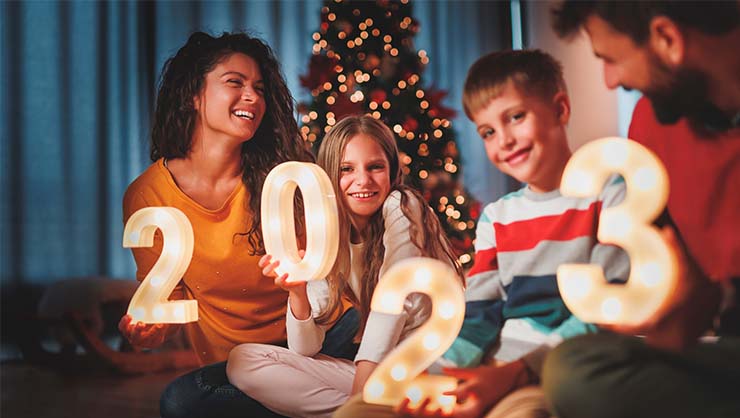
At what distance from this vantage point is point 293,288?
6.12 ft

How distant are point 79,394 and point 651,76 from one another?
8.48 feet

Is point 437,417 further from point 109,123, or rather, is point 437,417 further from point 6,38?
point 6,38

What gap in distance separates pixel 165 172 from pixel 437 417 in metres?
1.15

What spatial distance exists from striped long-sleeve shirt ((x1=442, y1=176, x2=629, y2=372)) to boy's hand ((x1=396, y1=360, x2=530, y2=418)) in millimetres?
38

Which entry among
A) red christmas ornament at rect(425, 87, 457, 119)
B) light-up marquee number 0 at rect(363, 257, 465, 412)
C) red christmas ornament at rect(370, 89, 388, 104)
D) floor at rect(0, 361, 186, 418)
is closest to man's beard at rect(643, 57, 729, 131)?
light-up marquee number 0 at rect(363, 257, 465, 412)

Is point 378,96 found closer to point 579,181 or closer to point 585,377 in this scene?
point 579,181

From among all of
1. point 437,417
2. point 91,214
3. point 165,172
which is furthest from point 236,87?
point 91,214

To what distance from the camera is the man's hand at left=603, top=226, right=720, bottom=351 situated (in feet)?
3.92

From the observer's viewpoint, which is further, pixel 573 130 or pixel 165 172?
pixel 165 172

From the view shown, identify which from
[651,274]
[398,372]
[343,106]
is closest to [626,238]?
[651,274]

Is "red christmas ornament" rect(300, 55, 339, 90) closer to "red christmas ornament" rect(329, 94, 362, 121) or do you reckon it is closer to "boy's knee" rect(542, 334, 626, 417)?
"red christmas ornament" rect(329, 94, 362, 121)

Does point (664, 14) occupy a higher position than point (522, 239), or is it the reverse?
point (664, 14)

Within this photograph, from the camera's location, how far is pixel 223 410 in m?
2.00

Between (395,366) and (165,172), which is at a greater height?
(165,172)
